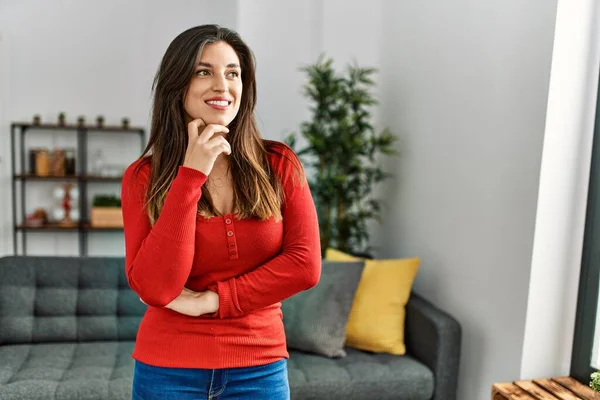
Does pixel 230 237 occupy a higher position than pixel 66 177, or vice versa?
pixel 230 237

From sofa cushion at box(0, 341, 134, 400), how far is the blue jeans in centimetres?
97

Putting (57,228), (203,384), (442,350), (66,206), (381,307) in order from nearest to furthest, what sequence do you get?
1. (203,384)
2. (442,350)
3. (381,307)
4. (57,228)
5. (66,206)

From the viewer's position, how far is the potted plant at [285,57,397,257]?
10.6 feet

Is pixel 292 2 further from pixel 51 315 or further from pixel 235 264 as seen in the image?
pixel 235 264

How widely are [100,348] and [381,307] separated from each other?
1.29m

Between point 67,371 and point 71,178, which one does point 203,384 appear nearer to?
point 67,371

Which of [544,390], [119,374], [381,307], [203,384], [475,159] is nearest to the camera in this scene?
[203,384]

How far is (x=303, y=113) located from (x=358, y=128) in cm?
98

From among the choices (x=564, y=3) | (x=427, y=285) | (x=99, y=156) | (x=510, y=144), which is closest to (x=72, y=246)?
(x=99, y=156)

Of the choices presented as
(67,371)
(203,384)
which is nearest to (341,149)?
(67,371)

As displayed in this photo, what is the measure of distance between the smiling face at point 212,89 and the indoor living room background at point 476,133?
0.57 m

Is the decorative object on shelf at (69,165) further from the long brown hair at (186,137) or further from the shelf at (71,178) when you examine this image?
the long brown hair at (186,137)

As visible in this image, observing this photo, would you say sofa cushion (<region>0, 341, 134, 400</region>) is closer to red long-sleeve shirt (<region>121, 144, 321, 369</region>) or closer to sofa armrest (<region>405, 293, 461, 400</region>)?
red long-sleeve shirt (<region>121, 144, 321, 369</region>)

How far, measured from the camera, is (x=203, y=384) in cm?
127
